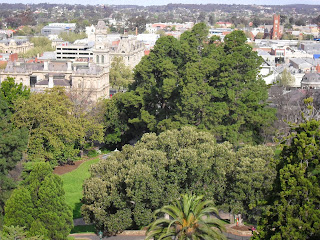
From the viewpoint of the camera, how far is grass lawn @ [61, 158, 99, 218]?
42.1 m

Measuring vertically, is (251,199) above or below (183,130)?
below

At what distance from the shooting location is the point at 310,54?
125 metres

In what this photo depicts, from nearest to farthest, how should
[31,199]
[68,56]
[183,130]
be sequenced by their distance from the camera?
1. [31,199]
2. [183,130]
3. [68,56]

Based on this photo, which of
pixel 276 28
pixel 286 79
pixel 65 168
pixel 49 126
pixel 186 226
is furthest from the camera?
pixel 276 28

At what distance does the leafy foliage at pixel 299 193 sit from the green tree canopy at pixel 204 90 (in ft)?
64.0

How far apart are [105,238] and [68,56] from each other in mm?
90402

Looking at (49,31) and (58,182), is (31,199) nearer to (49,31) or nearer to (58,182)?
(58,182)

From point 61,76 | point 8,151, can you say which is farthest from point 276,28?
point 8,151

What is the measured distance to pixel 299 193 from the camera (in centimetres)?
2397

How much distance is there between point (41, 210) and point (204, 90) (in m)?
20.5

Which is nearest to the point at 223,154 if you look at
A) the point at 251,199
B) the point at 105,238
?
the point at 251,199

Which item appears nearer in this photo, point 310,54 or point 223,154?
point 223,154

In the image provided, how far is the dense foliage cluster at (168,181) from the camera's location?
32.6 meters

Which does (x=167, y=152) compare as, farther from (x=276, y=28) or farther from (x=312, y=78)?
(x=276, y=28)
